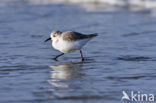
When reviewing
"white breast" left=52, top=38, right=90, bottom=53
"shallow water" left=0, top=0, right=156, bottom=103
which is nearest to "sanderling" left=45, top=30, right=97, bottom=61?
"white breast" left=52, top=38, right=90, bottom=53

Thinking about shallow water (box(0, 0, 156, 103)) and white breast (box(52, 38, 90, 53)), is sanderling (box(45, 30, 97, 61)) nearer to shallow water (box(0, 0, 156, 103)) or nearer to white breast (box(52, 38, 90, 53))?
white breast (box(52, 38, 90, 53))

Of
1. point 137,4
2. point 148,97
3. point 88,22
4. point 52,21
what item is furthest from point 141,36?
point 137,4

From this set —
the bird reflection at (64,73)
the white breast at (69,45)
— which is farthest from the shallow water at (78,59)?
the white breast at (69,45)

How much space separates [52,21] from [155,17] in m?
2.95

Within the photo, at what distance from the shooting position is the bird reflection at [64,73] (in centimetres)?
675

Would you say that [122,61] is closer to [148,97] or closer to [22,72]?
[22,72]

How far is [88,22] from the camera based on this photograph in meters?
13.1

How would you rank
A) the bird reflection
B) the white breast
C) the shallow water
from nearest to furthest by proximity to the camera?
the shallow water → the bird reflection → the white breast

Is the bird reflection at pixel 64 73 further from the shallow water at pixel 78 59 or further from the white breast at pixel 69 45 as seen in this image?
the white breast at pixel 69 45

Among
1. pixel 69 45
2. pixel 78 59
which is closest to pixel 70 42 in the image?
pixel 69 45

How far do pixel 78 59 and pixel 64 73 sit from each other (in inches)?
51.0

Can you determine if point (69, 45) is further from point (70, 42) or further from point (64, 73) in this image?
point (64, 73)

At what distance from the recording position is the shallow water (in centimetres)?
627

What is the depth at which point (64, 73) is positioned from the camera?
294 inches
